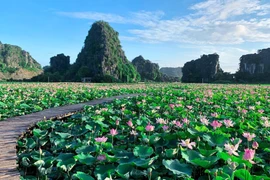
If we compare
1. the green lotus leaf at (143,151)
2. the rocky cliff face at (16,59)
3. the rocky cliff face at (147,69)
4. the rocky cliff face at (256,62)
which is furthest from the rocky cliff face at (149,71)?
the green lotus leaf at (143,151)

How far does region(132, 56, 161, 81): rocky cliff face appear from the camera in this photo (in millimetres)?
62656

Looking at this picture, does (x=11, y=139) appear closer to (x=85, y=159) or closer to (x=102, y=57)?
(x=85, y=159)

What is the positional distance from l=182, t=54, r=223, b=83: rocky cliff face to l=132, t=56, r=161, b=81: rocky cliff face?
282 inches

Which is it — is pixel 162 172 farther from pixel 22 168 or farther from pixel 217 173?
pixel 22 168

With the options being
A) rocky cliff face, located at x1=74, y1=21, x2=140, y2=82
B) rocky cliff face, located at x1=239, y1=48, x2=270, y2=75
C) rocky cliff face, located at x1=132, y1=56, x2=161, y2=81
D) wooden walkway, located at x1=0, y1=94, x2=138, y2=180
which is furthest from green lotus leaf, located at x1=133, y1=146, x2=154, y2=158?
rocky cliff face, located at x1=239, y1=48, x2=270, y2=75

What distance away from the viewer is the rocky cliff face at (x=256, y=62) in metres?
58.8

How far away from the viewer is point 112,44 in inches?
2036

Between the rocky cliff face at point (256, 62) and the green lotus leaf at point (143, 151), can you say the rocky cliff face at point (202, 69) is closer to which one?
the rocky cliff face at point (256, 62)

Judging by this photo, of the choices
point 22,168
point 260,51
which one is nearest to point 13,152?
point 22,168

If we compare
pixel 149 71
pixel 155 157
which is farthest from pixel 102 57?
pixel 155 157

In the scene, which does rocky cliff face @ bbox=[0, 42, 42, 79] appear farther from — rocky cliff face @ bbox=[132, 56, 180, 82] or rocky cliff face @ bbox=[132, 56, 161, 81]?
rocky cliff face @ bbox=[132, 56, 180, 82]

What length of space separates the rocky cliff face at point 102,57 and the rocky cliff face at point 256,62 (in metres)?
27.7

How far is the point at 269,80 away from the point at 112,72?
1164 inches

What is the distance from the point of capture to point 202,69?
195 feet
